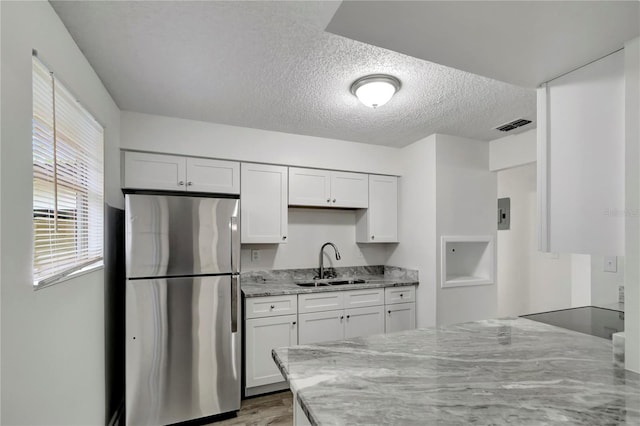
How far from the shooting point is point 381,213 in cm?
350

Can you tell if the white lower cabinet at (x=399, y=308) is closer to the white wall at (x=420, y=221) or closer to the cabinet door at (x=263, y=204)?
the white wall at (x=420, y=221)

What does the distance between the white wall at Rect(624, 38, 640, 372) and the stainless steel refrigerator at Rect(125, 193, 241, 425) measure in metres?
2.19

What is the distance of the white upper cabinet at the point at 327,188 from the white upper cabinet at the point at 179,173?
1.89ft

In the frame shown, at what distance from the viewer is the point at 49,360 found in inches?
50.5

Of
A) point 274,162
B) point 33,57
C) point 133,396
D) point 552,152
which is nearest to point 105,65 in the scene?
point 33,57

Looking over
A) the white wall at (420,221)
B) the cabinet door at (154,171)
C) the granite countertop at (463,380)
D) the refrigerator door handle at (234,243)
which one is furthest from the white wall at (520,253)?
the cabinet door at (154,171)

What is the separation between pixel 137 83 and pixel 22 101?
1081 millimetres

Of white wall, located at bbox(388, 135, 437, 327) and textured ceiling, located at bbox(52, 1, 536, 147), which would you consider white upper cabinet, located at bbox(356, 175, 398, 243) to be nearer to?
white wall, located at bbox(388, 135, 437, 327)

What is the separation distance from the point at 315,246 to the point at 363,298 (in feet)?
2.67

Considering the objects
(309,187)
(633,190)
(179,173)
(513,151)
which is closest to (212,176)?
(179,173)

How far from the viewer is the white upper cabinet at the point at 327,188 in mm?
3119

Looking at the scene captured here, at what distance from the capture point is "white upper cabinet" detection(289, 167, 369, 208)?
10.2ft

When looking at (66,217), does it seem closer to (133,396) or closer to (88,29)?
(88,29)

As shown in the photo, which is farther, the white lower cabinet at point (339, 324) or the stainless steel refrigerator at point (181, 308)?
the white lower cabinet at point (339, 324)
